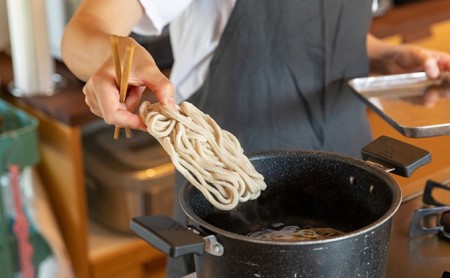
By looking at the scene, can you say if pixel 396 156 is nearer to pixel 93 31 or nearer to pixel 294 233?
pixel 294 233

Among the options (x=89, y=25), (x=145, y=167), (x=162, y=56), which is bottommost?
(x=145, y=167)

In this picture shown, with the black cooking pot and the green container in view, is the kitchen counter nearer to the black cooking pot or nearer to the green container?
the green container

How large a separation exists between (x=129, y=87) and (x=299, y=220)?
0.75ft

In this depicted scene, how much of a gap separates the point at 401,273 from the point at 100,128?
1.12 m

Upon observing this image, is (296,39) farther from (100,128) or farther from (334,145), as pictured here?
(100,128)

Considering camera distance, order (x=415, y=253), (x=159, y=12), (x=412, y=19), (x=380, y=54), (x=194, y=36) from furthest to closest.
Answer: (x=412, y=19)
(x=380, y=54)
(x=194, y=36)
(x=159, y=12)
(x=415, y=253)

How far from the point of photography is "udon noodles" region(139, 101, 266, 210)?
698 mm

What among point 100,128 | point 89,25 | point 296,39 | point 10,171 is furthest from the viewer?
point 100,128

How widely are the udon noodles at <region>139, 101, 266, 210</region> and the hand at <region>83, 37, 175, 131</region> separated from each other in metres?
0.01

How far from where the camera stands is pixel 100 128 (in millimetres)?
1765

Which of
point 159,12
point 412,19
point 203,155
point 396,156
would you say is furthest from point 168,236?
point 412,19

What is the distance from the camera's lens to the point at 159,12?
0.96 meters

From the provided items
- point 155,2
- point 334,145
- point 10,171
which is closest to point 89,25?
point 155,2

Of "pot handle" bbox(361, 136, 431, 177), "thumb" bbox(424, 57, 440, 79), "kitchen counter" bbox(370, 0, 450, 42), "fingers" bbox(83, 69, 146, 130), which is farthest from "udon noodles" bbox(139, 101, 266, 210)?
"kitchen counter" bbox(370, 0, 450, 42)
